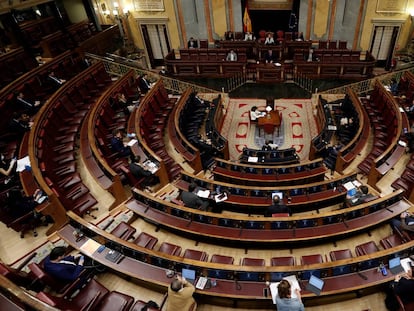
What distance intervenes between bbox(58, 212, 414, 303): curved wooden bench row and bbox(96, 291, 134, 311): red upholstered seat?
0.35 metres

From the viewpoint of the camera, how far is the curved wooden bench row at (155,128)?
7.36 meters

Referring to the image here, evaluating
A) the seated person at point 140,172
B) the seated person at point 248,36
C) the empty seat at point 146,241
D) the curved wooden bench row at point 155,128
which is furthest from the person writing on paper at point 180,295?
the seated person at point 248,36

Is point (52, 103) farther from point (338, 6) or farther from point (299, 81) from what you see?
point (338, 6)

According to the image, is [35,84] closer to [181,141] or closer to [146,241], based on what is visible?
[181,141]

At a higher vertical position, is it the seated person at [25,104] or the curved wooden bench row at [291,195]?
the seated person at [25,104]

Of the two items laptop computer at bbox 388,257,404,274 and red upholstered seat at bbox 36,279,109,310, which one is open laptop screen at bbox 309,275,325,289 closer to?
laptop computer at bbox 388,257,404,274

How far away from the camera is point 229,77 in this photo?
1241 cm

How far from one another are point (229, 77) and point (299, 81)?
280cm

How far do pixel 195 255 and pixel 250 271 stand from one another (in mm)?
1125

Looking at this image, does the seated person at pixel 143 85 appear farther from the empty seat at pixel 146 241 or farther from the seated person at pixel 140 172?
the empty seat at pixel 146 241

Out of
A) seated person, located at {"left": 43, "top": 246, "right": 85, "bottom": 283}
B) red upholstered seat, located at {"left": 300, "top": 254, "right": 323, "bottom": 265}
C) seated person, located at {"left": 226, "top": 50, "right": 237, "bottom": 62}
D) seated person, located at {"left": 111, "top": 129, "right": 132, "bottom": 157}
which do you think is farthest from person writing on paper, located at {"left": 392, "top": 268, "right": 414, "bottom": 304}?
seated person, located at {"left": 226, "top": 50, "right": 237, "bottom": 62}

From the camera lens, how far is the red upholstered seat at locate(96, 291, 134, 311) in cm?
425

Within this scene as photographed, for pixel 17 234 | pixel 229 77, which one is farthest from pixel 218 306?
pixel 229 77

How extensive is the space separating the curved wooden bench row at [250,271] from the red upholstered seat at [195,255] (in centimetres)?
48
